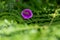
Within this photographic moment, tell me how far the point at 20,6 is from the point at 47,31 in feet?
2.65

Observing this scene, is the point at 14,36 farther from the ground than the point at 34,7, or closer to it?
farther from the ground

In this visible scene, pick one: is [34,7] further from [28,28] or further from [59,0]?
[28,28]

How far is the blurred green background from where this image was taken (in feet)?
1.68

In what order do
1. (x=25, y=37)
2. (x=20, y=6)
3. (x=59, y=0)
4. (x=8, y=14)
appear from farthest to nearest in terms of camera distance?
(x=59, y=0), (x=20, y=6), (x=8, y=14), (x=25, y=37)

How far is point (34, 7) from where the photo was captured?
132 cm

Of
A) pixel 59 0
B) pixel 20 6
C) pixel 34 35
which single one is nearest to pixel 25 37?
pixel 34 35

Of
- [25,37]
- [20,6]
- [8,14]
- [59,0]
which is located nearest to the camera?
[25,37]

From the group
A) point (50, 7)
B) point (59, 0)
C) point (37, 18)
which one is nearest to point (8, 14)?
point (37, 18)

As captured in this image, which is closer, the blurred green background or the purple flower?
the blurred green background

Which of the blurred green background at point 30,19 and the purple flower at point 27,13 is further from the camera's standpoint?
the purple flower at point 27,13

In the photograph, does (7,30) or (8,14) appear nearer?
(7,30)

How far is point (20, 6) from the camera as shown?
51.5 inches

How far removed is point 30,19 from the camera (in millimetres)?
1197

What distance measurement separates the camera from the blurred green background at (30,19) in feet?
1.68
